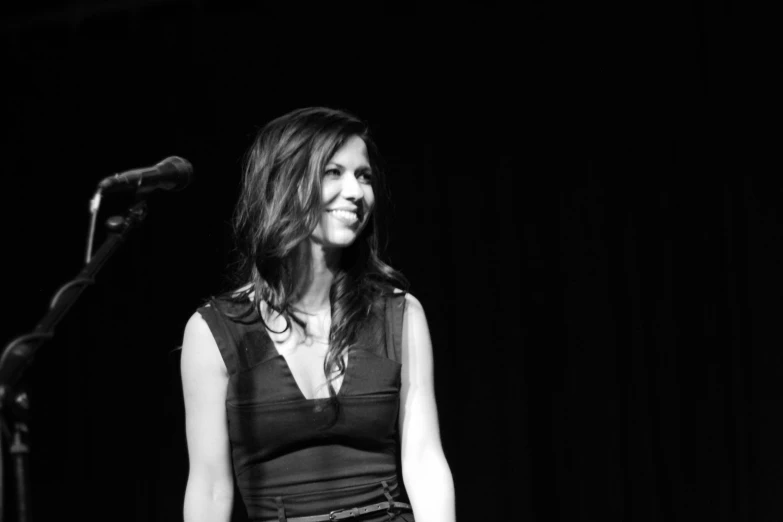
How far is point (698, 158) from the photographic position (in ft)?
10.8

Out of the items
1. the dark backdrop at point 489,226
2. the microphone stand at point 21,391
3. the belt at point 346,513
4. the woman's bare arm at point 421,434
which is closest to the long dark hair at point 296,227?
the woman's bare arm at point 421,434

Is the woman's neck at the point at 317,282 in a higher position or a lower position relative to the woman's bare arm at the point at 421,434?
higher

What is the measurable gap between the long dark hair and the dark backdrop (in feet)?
4.51

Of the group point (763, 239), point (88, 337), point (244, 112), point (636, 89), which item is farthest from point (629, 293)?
point (88, 337)

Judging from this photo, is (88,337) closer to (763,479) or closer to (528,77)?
(528,77)

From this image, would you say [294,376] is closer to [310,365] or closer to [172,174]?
[310,365]

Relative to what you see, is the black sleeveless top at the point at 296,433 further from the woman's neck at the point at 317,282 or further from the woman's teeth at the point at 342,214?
the woman's teeth at the point at 342,214

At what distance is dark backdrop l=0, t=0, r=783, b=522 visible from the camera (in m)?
3.27

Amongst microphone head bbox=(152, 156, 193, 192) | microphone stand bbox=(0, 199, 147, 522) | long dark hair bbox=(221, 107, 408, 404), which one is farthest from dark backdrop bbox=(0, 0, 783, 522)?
microphone stand bbox=(0, 199, 147, 522)

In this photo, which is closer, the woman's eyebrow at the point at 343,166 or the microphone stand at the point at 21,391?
the microphone stand at the point at 21,391

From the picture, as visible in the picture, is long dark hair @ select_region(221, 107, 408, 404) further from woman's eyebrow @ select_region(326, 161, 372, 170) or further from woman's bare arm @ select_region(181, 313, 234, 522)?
woman's bare arm @ select_region(181, 313, 234, 522)

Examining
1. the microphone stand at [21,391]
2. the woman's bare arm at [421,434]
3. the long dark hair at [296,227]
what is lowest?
the woman's bare arm at [421,434]

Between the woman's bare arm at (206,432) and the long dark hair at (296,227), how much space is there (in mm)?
125

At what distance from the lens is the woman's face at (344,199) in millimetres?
2021
